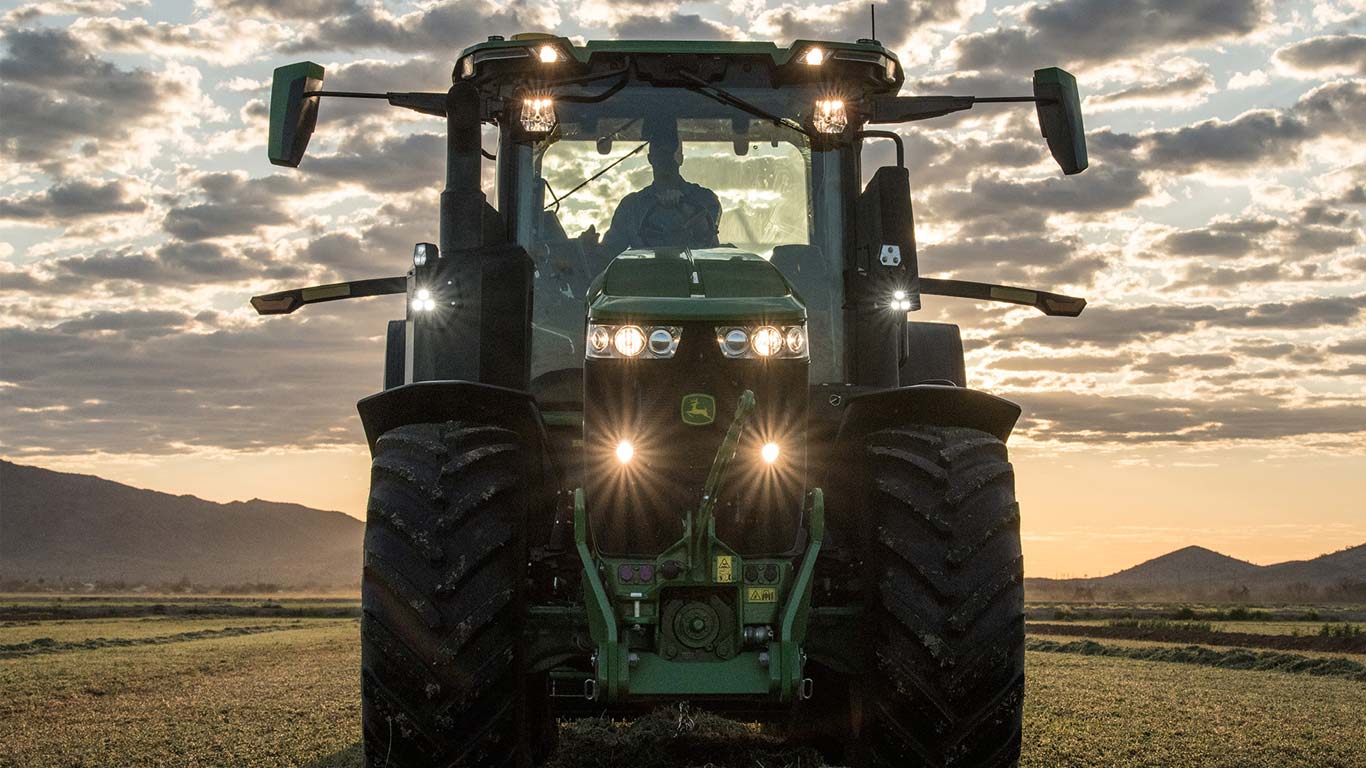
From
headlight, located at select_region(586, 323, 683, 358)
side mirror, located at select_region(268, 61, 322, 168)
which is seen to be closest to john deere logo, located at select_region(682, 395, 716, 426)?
headlight, located at select_region(586, 323, 683, 358)

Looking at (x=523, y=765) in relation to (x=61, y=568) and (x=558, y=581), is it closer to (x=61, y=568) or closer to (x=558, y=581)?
(x=558, y=581)

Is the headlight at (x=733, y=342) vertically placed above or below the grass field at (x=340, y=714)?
above

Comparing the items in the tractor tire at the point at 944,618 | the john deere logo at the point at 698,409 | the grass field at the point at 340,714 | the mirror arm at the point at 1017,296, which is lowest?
the grass field at the point at 340,714

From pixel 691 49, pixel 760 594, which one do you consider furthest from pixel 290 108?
pixel 760 594

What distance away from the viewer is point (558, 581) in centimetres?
627

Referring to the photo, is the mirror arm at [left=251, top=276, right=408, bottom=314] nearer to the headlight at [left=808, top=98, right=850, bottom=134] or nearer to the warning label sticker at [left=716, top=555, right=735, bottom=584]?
the headlight at [left=808, top=98, right=850, bottom=134]

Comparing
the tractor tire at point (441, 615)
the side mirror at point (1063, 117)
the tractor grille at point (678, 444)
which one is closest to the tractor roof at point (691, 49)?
the side mirror at point (1063, 117)

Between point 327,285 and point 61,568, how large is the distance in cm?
21075

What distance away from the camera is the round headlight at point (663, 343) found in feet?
19.4

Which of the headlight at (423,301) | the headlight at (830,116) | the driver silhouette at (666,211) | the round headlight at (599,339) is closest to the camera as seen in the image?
the round headlight at (599,339)

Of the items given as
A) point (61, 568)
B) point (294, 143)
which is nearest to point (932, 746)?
point (294, 143)

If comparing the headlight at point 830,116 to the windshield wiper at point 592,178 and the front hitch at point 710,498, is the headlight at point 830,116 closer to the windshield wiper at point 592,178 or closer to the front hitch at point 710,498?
the windshield wiper at point 592,178

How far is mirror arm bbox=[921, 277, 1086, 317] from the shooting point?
30.9 ft

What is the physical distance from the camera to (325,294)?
9.51 m
